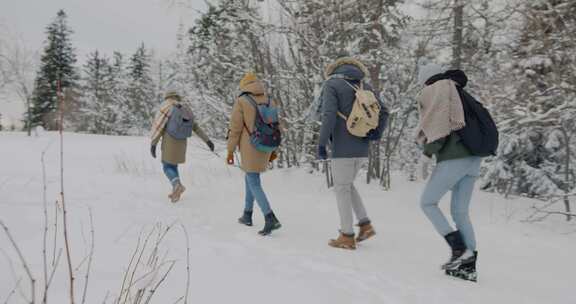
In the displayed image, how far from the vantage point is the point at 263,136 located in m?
4.49

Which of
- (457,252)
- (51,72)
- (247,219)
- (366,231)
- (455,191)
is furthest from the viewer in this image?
(51,72)

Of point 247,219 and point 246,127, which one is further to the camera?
point 247,219

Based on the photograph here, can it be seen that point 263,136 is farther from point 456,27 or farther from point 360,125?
point 456,27

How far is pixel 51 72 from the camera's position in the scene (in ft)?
108

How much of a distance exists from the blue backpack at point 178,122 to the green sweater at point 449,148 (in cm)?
399

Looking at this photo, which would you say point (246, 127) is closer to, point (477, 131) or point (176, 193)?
point (176, 193)

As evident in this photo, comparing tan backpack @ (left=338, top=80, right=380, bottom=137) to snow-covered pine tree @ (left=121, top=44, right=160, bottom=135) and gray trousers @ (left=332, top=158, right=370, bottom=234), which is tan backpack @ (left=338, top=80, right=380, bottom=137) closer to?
gray trousers @ (left=332, top=158, right=370, bottom=234)

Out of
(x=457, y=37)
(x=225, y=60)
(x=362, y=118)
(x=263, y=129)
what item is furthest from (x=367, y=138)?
(x=225, y=60)

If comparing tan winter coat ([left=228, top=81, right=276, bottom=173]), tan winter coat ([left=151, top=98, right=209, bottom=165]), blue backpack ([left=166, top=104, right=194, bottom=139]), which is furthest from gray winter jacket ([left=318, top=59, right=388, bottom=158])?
tan winter coat ([left=151, top=98, right=209, bottom=165])

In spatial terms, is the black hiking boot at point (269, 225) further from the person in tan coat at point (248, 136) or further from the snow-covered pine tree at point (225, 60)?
Result: the snow-covered pine tree at point (225, 60)

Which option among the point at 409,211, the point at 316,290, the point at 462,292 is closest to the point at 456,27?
the point at 409,211

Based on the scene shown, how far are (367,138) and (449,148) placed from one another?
87 cm

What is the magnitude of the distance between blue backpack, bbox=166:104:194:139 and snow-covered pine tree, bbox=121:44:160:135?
3440 cm

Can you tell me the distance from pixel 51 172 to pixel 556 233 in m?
8.85
